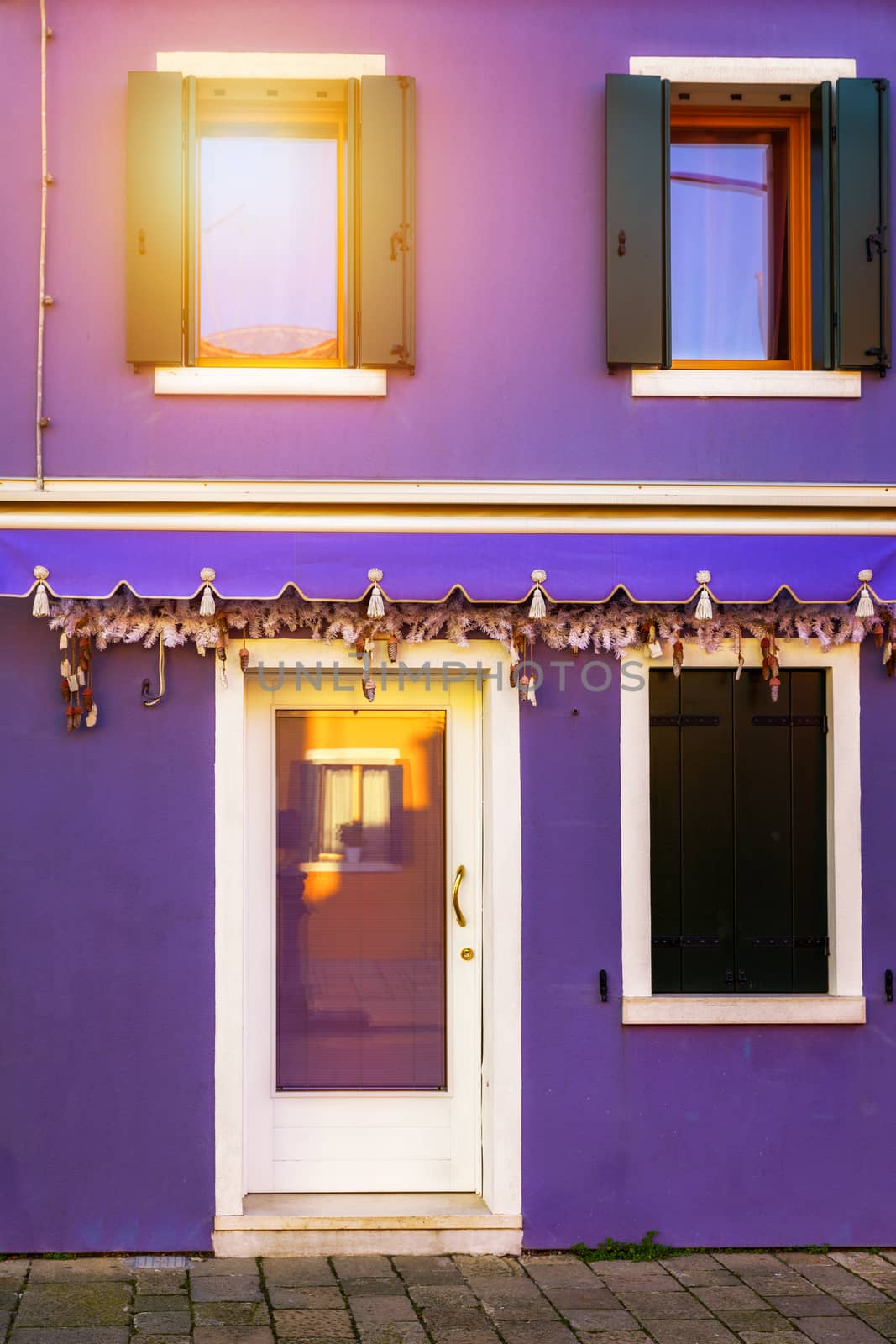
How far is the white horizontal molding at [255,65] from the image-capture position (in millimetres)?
6988

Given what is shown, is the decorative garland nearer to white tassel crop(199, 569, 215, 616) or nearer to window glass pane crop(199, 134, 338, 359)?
white tassel crop(199, 569, 215, 616)

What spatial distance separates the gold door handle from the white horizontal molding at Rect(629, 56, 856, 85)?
4.12m

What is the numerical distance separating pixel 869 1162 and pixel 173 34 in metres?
6.59

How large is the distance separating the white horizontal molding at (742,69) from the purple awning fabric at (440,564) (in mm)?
2367

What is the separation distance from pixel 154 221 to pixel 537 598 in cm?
265

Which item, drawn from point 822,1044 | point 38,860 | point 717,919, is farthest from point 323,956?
point 822,1044

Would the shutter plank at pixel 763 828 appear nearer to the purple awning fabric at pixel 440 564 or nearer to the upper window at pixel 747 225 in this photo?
the purple awning fabric at pixel 440 564

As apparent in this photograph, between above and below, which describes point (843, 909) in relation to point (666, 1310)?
above

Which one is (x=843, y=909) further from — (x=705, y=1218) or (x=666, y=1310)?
(x=666, y=1310)

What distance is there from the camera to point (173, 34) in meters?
7.03

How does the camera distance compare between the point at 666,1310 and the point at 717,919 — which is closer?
the point at 666,1310

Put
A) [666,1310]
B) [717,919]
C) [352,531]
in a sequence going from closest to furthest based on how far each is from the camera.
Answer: [666,1310]
[352,531]
[717,919]

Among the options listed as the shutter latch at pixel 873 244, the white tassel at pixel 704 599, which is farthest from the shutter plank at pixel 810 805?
the shutter latch at pixel 873 244

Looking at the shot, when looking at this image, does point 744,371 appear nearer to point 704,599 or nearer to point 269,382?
point 704,599
